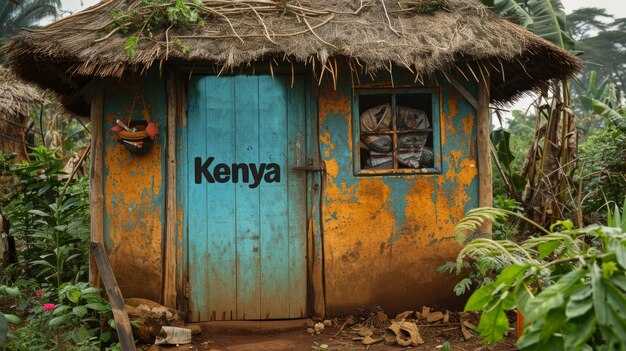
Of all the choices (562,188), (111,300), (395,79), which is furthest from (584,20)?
(111,300)

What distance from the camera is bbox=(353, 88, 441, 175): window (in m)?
5.01

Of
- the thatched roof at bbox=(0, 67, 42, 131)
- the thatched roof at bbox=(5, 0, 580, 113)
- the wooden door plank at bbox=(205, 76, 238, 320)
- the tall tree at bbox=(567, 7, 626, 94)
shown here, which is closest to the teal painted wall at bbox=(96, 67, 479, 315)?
the wooden door plank at bbox=(205, 76, 238, 320)

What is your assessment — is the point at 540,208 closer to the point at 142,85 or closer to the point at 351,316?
the point at 351,316

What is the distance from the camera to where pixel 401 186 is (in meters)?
4.96

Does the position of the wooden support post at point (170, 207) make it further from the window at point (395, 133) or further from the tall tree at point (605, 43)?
the tall tree at point (605, 43)

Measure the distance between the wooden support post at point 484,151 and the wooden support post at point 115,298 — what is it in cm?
296

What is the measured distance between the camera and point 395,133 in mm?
5008

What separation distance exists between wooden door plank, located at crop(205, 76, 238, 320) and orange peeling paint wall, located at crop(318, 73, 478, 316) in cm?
79

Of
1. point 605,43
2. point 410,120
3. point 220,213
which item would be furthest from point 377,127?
point 605,43

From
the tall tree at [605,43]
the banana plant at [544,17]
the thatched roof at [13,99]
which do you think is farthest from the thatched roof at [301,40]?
the tall tree at [605,43]

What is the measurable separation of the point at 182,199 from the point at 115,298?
38.6 inches

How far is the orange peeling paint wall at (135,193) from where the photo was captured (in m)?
4.81

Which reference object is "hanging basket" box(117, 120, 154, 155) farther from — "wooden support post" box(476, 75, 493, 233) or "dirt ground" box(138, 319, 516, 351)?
"wooden support post" box(476, 75, 493, 233)

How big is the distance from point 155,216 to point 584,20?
1024 inches
